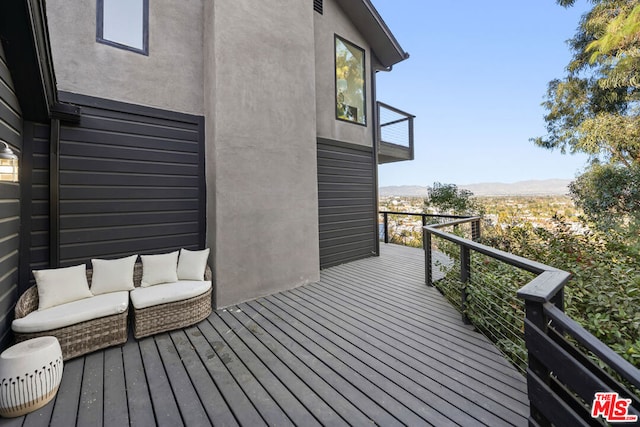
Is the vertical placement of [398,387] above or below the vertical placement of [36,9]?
below

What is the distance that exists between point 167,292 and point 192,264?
0.50m

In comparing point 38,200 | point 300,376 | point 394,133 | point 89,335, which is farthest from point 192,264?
point 394,133

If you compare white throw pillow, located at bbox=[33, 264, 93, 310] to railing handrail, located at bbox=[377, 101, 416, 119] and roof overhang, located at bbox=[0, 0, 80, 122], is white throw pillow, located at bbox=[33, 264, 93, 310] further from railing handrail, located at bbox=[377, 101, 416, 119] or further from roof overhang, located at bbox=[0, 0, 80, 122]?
railing handrail, located at bbox=[377, 101, 416, 119]

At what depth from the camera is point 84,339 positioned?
7.94 feet

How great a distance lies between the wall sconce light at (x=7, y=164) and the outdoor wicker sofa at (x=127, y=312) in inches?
49.9

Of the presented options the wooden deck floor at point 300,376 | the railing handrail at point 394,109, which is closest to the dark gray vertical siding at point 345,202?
the railing handrail at point 394,109

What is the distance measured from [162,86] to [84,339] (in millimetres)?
2997

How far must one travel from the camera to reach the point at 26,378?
1.78 m

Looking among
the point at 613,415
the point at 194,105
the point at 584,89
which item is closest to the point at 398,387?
the point at 613,415

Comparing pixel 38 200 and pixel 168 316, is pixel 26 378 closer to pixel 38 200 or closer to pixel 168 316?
pixel 168 316

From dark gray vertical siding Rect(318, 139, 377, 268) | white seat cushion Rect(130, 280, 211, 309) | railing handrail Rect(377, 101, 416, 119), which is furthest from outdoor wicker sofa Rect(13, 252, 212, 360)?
railing handrail Rect(377, 101, 416, 119)

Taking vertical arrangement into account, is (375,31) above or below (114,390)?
above

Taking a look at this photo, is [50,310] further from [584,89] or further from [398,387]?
[584,89]

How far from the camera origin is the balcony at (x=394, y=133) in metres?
7.06
